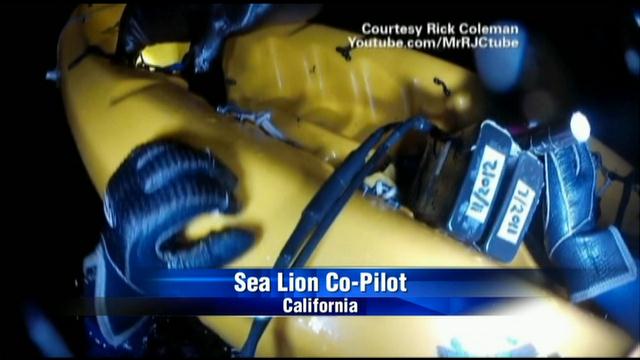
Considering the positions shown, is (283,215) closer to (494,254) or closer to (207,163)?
(207,163)

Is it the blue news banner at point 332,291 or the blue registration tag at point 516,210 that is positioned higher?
the blue registration tag at point 516,210

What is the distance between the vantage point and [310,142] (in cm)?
113

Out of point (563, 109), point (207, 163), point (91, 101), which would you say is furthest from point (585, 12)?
point (91, 101)

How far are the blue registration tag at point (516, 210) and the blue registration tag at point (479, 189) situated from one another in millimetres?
16

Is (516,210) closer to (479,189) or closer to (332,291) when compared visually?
(479,189)

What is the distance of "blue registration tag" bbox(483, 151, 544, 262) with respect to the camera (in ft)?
3.38

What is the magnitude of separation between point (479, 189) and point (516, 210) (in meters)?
0.06

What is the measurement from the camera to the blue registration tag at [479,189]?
1024 millimetres

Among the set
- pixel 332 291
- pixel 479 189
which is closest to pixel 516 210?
pixel 479 189

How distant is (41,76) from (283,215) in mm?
398

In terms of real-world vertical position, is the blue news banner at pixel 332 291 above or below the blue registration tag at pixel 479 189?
below

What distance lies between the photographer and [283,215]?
105 centimetres

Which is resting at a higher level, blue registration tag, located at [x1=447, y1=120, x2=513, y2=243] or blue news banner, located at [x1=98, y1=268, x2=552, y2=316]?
blue registration tag, located at [x1=447, y1=120, x2=513, y2=243]

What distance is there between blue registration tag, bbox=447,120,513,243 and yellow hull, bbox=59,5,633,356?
24 mm
